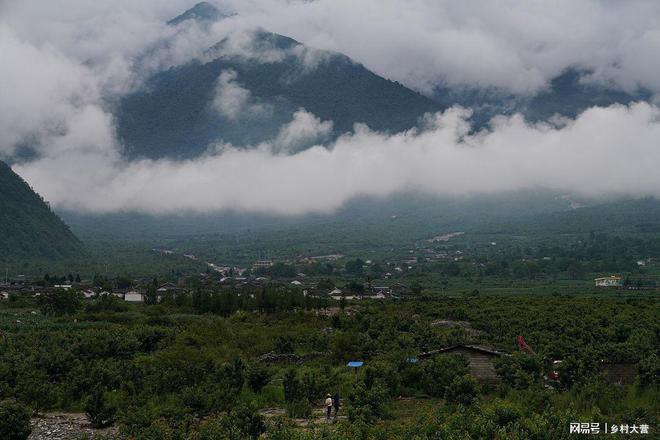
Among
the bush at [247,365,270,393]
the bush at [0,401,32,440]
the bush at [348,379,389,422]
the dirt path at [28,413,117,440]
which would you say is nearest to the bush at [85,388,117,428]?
the dirt path at [28,413,117,440]

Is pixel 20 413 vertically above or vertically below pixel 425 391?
above

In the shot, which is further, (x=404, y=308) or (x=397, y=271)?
(x=397, y=271)

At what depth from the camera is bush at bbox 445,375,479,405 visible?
75.8 feet

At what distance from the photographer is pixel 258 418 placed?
63.7ft

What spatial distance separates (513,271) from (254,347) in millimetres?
70968

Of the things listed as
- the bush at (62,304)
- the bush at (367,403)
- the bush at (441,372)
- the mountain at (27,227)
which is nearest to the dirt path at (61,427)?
the bush at (367,403)

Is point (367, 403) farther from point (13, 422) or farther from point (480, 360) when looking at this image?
point (13, 422)

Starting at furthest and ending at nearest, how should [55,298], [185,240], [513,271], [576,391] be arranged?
[185,240]
[513,271]
[55,298]
[576,391]

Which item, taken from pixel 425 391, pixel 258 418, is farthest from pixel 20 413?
pixel 425 391

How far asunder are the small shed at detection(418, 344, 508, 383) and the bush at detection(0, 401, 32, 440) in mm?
16131

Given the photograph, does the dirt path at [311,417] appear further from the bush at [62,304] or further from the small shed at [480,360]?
the bush at [62,304]

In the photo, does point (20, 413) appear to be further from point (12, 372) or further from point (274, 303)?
point (274, 303)

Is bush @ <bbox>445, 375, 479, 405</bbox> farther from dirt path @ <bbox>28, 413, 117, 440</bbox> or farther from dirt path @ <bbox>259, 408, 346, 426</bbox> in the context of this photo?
dirt path @ <bbox>28, 413, 117, 440</bbox>

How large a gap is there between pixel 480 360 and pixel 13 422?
17.5 metres
